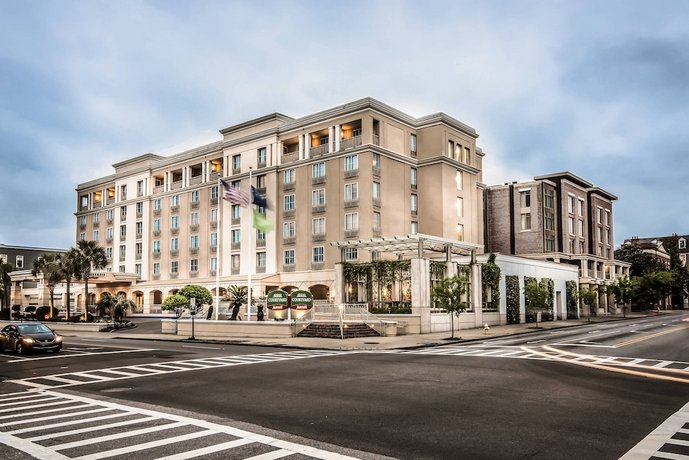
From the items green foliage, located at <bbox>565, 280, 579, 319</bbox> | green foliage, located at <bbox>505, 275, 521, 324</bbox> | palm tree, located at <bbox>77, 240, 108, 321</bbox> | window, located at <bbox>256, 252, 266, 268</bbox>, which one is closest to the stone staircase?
green foliage, located at <bbox>505, 275, 521, 324</bbox>

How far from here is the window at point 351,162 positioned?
57691mm

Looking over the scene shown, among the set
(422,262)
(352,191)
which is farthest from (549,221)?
(422,262)

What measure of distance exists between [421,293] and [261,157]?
31825mm

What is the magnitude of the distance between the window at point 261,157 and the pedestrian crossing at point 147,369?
40.2m

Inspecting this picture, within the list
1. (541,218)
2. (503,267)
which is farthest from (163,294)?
(541,218)

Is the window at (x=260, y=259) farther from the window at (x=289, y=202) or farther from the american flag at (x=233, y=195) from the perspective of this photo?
the american flag at (x=233, y=195)

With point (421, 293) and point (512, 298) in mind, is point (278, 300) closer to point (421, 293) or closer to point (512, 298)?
point (421, 293)

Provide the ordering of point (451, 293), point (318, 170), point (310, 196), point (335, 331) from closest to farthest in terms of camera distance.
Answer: point (451, 293) → point (335, 331) → point (318, 170) → point (310, 196)

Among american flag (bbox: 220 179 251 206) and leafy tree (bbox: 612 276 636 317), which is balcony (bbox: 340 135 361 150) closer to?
american flag (bbox: 220 179 251 206)

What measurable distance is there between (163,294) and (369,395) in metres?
64.8

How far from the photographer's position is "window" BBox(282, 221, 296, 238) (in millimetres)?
62469

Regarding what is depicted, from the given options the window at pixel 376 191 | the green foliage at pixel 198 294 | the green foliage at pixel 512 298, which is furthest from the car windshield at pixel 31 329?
the green foliage at pixel 512 298

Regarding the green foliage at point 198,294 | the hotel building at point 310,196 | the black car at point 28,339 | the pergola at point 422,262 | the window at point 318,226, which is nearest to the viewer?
Answer: the black car at point 28,339

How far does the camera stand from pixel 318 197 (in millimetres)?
60688
